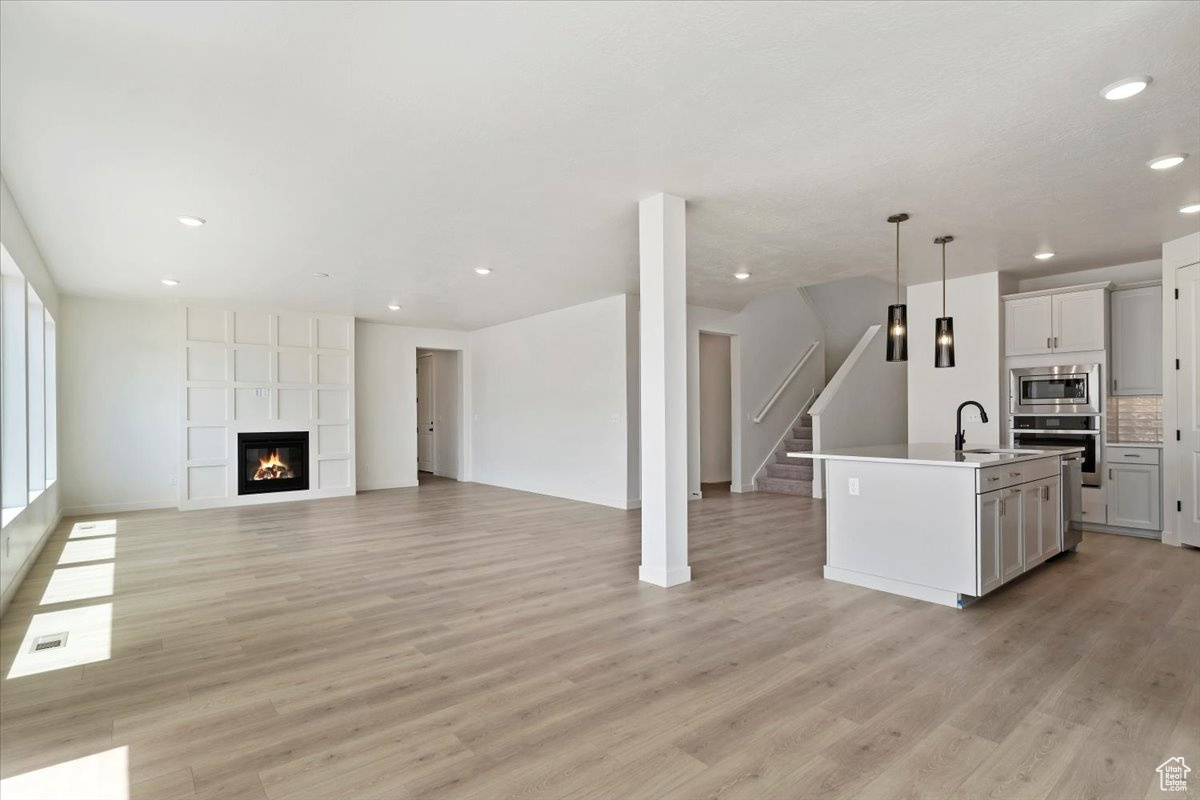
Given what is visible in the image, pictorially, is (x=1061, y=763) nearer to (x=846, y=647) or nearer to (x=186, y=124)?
(x=846, y=647)

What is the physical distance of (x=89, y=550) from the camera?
218 inches

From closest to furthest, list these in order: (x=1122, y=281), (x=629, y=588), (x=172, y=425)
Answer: (x=629, y=588)
(x=1122, y=281)
(x=172, y=425)

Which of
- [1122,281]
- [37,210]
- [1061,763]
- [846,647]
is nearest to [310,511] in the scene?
[37,210]

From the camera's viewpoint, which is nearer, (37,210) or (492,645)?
(492,645)

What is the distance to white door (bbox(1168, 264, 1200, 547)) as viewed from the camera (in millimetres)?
5207

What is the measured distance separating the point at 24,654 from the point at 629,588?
11.0ft

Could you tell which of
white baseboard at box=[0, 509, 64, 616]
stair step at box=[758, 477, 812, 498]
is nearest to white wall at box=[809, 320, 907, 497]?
stair step at box=[758, 477, 812, 498]

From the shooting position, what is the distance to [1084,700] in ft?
8.34

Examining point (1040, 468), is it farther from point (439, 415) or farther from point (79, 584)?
point (439, 415)

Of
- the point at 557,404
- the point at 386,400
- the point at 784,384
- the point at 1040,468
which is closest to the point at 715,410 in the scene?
the point at 784,384

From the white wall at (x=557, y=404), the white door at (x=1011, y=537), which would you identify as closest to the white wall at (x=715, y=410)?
the white wall at (x=557, y=404)

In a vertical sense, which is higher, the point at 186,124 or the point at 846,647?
the point at 186,124

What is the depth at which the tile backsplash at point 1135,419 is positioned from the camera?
5801 mm

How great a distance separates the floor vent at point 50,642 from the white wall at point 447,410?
296 inches
